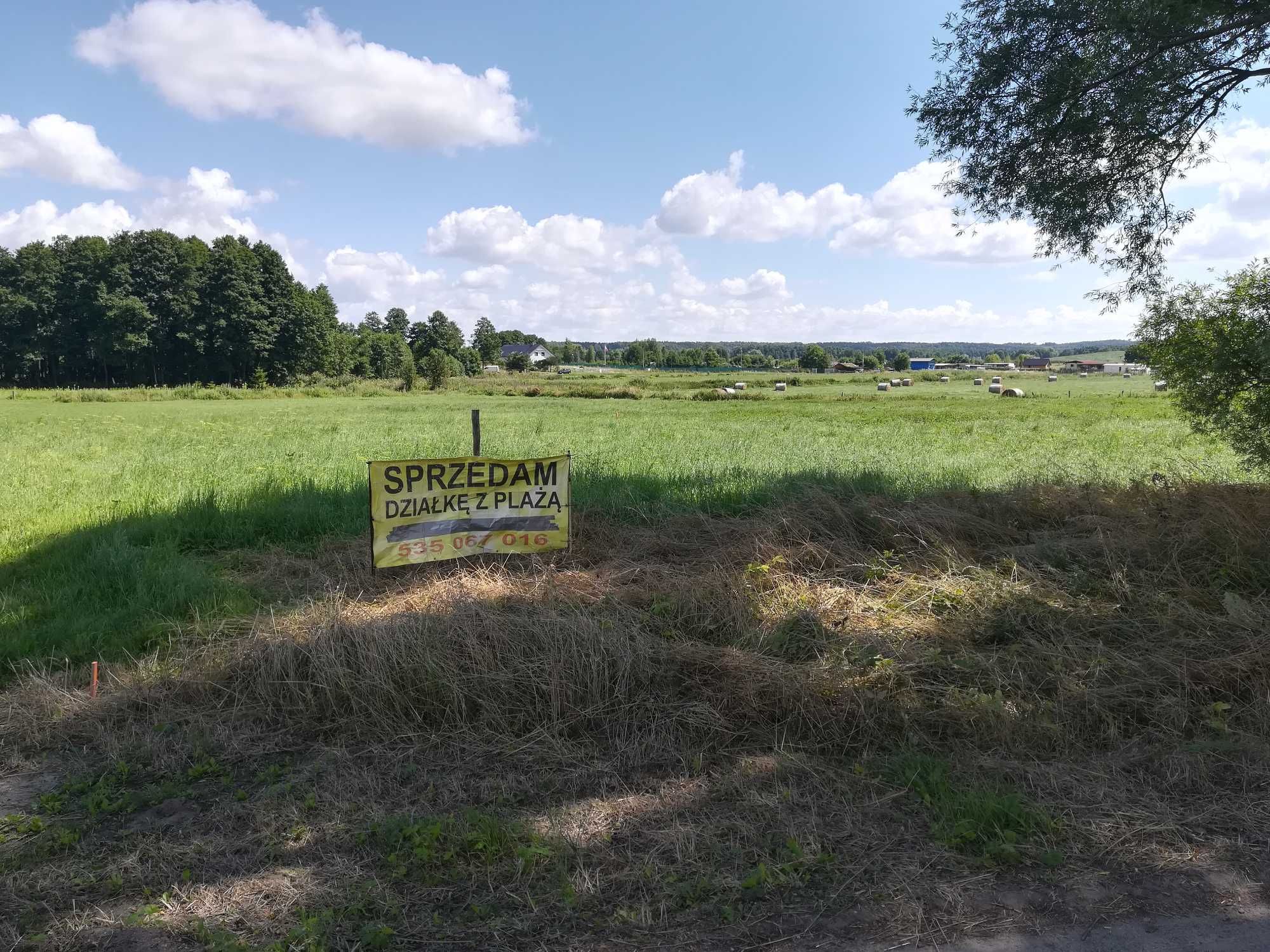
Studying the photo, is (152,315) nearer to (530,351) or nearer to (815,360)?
(530,351)

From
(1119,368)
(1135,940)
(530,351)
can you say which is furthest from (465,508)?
(530,351)

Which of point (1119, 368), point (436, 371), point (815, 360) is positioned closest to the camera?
point (436, 371)

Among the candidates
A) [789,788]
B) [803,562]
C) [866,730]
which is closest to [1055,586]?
[803,562]

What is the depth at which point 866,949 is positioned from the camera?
2637 mm

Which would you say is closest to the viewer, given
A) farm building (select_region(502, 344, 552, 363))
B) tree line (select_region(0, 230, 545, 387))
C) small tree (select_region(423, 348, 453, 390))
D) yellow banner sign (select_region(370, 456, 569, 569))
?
yellow banner sign (select_region(370, 456, 569, 569))

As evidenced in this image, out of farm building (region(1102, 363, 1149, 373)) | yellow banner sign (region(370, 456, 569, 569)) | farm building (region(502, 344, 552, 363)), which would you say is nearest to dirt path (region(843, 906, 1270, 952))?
yellow banner sign (region(370, 456, 569, 569))

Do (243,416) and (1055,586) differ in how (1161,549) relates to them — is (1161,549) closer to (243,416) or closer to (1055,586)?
(1055,586)

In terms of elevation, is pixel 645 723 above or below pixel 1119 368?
below

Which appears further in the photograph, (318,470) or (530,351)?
(530,351)

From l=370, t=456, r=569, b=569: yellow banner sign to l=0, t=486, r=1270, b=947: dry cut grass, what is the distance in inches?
10.6

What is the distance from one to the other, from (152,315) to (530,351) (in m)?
113

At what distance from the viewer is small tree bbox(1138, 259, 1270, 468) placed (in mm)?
7547

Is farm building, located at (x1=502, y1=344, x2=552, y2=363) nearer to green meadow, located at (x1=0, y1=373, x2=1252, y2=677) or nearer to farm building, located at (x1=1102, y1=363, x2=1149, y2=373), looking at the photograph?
farm building, located at (x1=1102, y1=363, x2=1149, y2=373)

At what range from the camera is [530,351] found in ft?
595
